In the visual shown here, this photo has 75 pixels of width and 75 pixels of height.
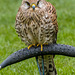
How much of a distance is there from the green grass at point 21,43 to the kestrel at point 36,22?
1.33 meters

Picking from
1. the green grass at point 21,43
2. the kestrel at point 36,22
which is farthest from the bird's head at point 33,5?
the green grass at point 21,43

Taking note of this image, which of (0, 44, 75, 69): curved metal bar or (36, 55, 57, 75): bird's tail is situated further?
(36, 55, 57, 75): bird's tail

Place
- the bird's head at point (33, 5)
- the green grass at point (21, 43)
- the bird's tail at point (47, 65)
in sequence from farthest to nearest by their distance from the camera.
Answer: the green grass at point (21, 43), the bird's tail at point (47, 65), the bird's head at point (33, 5)

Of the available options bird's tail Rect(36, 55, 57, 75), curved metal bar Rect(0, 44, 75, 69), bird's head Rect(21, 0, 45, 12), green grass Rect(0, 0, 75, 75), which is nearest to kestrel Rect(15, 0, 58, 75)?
bird's head Rect(21, 0, 45, 12)

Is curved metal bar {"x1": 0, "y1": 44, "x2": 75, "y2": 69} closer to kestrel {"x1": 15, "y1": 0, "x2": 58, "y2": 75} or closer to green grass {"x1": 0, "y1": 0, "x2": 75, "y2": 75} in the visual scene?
kestrel {"x1": 15, "y1": 0, "x2": 58, "y2": 75}

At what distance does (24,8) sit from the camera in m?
3.35

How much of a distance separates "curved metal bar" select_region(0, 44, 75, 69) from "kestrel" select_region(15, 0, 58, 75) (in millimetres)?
154

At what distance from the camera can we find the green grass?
4855 mm

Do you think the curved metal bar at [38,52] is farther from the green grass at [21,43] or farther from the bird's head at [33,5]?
the green grass at [21,43]

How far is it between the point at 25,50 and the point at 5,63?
36cm

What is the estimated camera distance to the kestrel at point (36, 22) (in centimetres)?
330

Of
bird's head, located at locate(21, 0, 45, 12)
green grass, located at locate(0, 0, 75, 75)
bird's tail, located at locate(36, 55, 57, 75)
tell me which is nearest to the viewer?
bird's head, located at locate(21, 0, 45, 12)

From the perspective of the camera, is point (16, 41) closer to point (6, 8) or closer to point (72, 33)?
point (72, 33)

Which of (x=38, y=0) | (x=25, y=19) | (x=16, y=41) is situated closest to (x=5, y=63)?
(x=25, y=19)
